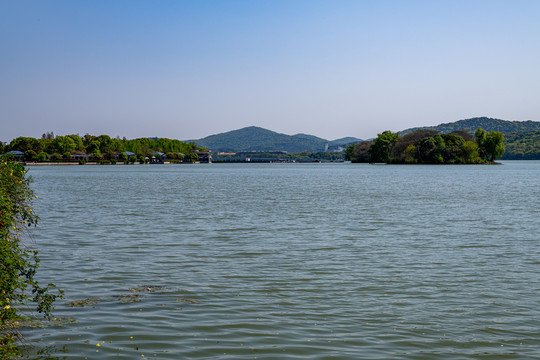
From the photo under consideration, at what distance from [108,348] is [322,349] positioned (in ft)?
14.9

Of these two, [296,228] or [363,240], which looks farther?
[296,228]

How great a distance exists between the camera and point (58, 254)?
72.8 feet

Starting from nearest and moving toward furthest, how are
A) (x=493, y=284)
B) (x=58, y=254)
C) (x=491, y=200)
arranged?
(x=493, y=284), (x=58, y=254), (x=491, y=200)

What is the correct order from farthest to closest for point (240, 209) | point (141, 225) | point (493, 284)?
point (240, 209) → point (141, 225) → point (493, 284)

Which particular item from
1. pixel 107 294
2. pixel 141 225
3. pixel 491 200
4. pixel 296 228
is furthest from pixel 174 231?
pixel 491 200

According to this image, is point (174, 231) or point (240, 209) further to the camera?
point (240, 209)

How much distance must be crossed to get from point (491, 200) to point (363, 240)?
32604mm

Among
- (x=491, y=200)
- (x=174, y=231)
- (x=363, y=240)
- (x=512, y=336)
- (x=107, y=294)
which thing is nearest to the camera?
(x=512, y=336)

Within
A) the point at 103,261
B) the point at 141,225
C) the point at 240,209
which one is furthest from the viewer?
the point at 240,209

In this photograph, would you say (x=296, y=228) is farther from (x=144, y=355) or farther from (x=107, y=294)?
(x=144, y=355)

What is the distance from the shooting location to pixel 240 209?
4375cm

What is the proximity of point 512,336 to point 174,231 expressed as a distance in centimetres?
2082

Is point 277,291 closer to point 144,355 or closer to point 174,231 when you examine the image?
point 144,355

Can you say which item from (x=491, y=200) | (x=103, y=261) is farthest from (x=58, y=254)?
(x=491, y=200)
